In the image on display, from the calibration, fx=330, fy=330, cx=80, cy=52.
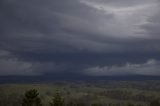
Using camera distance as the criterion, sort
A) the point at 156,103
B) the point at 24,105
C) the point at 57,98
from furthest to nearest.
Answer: the point at 156,103
the point at 57,98
the point at 24,105

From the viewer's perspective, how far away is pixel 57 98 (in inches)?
4380

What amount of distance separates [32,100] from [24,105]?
8.55ft

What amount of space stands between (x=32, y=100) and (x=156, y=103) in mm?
108166

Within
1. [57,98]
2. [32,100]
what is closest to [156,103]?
[57,98]

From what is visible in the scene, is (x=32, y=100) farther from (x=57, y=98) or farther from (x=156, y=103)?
(x=156, y=103)

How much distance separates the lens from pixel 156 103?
18312 cm

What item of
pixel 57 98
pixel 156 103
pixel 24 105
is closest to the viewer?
pixel 24 105

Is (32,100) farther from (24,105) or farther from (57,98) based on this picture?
(57,98)

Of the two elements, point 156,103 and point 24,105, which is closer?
point 24,105

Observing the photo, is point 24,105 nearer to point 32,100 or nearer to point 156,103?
point 32,100

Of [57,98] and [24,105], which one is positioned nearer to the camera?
[24,105]

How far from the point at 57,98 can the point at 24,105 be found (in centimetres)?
2125

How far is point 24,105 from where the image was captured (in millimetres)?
91500

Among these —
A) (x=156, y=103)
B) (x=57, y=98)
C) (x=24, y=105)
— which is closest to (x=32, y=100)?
(x=24, y=105)
